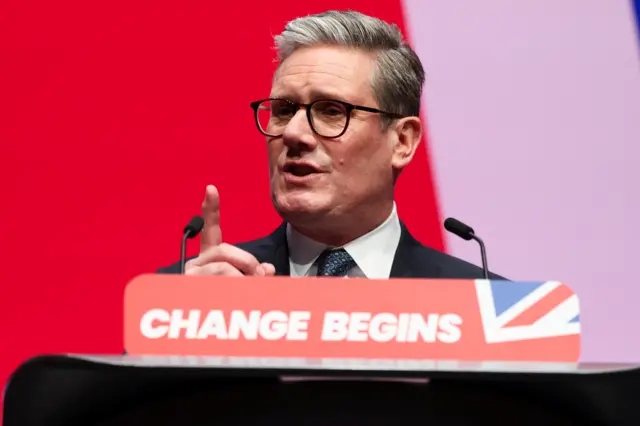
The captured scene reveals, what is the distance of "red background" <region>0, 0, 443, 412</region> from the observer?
7.75ft

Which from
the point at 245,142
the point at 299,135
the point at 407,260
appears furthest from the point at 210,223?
the point at 245,142

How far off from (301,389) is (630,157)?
178 cm

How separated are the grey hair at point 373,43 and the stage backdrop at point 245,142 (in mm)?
375

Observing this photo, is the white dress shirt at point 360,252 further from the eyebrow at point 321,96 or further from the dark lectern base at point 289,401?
the dark lectern base at point 289,401

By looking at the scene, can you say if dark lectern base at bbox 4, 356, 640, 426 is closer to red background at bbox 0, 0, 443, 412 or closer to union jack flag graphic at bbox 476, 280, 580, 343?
union jack flag graphic at bbox 476, 280, 580, 343

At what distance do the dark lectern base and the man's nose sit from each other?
3.33 ft

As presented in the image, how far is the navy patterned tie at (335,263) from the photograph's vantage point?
6.37 feet

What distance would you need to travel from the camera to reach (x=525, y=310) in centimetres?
114

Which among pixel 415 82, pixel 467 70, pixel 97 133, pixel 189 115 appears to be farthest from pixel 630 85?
pixel 97 133

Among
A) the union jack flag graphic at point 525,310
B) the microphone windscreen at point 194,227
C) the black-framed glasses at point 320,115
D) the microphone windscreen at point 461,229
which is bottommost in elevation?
the union jack flag graphic at point 525,310

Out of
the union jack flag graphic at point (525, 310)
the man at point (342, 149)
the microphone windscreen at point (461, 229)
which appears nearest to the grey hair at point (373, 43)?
the man at point (342, 149)

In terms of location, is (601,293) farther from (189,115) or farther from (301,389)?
(301,389)

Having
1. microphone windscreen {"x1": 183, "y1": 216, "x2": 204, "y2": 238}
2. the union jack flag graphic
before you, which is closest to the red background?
microphone windscreen {"x1": 183, "y1": 216, "x2": 204, "y2": 238}

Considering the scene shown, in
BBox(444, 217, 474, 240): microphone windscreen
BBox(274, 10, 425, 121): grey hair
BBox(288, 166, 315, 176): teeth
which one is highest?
BBox(274, 10, 425, 121): grey hair
